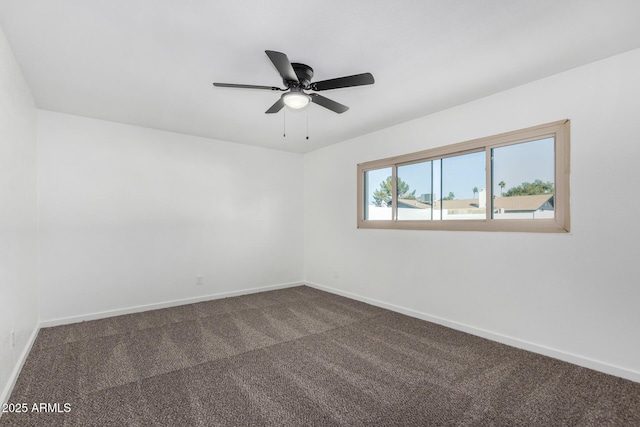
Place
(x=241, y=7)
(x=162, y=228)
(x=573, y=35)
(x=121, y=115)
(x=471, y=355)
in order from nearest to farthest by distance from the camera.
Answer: (x=241, y=7)
(x=573, y=35)
(x=471, y=355)
(x=121, y=115)
(x=162, y=228)

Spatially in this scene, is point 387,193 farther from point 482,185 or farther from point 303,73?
point 303,73

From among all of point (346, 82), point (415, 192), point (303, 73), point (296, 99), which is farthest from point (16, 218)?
point (415, 192)

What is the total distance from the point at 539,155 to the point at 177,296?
4765mm

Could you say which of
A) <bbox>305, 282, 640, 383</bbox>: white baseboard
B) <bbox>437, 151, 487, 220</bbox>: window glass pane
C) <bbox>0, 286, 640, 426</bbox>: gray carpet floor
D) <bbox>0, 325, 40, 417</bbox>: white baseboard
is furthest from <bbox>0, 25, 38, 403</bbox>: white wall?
<bbox>437, 151, 487, 220</bbox>: window glass pane

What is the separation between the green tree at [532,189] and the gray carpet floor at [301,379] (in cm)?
150

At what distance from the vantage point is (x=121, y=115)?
145 inches

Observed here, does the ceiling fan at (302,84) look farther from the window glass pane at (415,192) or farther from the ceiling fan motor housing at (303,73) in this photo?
the window glass pane at (415,192)

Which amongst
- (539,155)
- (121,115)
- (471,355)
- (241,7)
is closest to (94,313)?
(121,115)

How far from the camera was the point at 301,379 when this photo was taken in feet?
7.67

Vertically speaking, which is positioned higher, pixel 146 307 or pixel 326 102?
pixel 326 102

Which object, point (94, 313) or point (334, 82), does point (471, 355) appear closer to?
point (334, 82)

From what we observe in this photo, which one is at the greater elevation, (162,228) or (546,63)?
(546,63)

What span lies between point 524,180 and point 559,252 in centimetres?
75

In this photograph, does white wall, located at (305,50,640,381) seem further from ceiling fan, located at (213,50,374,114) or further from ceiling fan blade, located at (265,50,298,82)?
ceiling fan blade, located at (265,50,298,82)
